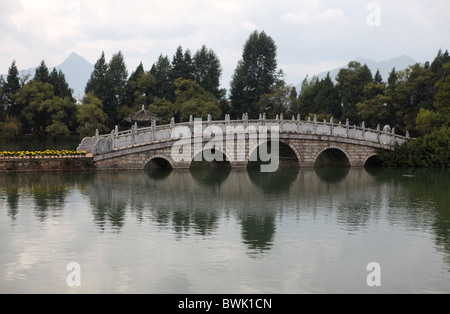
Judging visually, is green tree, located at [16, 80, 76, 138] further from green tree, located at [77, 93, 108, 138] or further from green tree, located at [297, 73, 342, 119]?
green tree, located at [297, 73, 342, 119]

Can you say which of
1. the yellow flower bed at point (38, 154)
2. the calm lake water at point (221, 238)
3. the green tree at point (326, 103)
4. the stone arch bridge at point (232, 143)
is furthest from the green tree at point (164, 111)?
the calm lake water at point (221, 238)

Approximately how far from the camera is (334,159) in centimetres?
3569

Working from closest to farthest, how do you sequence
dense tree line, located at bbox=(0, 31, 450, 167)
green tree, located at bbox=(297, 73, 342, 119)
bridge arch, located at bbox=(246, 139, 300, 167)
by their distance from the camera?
1. bridge arch, located at bbox=(246, 139, 300, 167)
2. dense tree line, located at bbox=(0, 31, 450, 167)
3. green tree, located at bbox=(297, 73, 342, 119)

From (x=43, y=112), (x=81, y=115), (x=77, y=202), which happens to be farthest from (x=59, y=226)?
(x=43, y=112)

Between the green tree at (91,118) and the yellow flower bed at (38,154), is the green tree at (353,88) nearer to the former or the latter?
the green tree at (91,118)

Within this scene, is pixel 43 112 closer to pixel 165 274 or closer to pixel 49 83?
pixel 49 83

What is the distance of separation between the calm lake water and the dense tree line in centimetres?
2344

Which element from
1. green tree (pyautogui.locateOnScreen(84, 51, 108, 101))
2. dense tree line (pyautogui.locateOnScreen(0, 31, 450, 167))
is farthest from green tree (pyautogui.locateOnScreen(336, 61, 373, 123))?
A: green tree (pyautogui.locateOnScreen(84, 51, 108, 101))

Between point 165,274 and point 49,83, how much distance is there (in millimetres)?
47431

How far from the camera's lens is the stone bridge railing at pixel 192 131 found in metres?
27.1

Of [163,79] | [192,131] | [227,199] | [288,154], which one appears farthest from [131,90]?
[227,199]

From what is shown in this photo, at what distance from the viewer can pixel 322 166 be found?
35312 millimetres

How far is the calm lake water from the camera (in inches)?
349

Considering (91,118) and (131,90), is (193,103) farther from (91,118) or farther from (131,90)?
(91,118)
